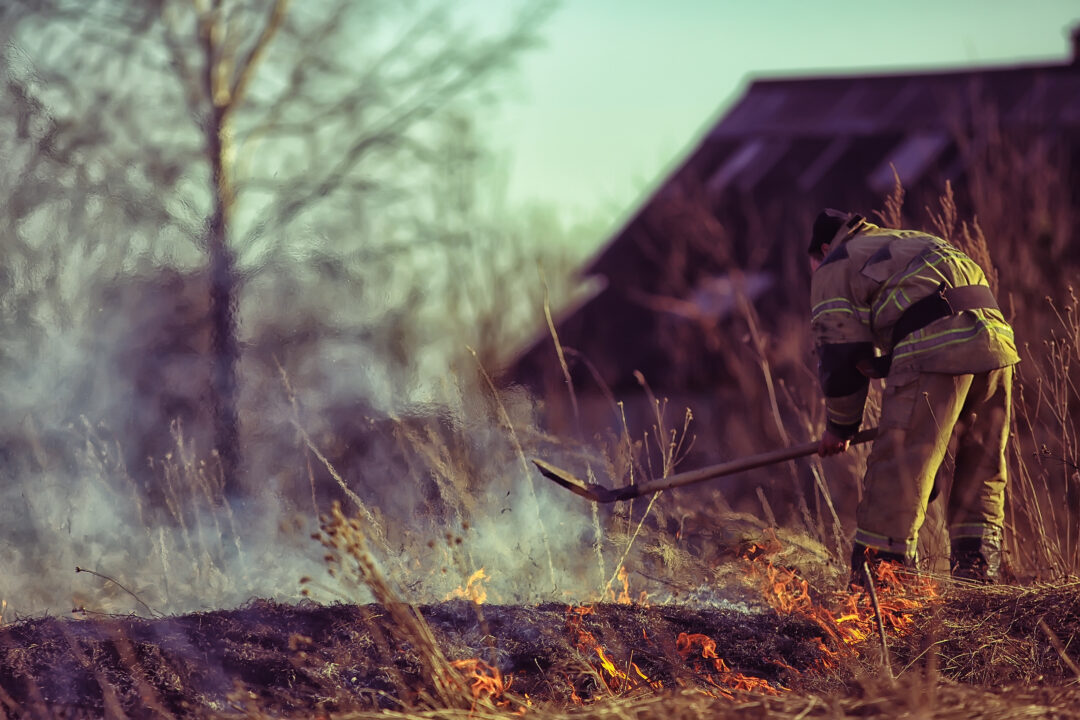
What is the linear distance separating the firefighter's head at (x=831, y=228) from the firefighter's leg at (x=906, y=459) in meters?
0.84

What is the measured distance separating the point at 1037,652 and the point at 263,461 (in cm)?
480

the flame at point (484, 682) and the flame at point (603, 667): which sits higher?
the flame at point (484, 682)

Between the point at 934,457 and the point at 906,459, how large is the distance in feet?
0.42

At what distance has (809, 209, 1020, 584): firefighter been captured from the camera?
4.81m

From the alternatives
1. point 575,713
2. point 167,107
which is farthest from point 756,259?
point 575,713

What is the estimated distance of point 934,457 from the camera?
4.84 metres

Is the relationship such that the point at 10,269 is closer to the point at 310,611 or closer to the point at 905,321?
the point at 310,611

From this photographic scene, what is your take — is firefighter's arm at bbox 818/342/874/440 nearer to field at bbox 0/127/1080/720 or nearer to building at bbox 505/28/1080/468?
field at bbox 0/127/1080/720

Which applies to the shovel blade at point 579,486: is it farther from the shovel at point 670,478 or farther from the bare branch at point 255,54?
the bare branch at point 255,54

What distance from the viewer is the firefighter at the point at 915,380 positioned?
15.8ft

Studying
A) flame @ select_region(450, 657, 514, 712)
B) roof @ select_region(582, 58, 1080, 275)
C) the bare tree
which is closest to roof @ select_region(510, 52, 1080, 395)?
roof @ select_region(582, 58, 1080, 275)

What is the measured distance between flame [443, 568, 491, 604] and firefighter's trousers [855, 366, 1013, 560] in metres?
1.68

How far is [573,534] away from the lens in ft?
18.2

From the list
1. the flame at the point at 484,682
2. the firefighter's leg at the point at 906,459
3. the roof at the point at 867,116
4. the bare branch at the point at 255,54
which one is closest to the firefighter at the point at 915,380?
the firefighter's leg at the point at 906,459
